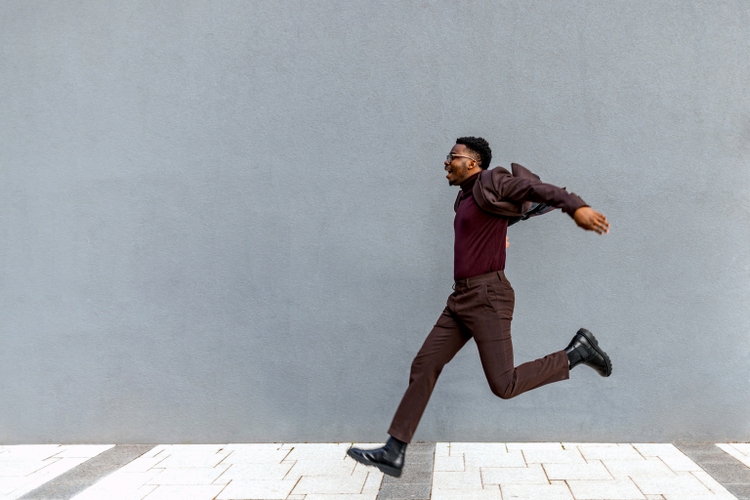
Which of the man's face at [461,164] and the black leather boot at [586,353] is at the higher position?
the man's face at [461,164]

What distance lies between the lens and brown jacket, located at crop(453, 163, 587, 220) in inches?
134

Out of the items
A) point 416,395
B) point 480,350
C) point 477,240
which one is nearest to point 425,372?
point 416,395

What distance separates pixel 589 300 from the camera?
180 inches

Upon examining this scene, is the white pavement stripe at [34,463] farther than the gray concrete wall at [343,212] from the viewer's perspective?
No

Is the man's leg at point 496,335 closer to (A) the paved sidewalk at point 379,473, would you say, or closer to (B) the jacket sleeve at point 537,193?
(B) the jacket sleeve at point 537,193

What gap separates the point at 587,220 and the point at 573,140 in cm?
149

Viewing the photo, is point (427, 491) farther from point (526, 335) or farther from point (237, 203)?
point (237, 203)

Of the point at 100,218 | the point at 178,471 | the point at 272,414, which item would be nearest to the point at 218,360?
the point at 272,414

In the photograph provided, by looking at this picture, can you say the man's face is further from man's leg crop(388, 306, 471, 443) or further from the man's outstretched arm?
man's leg crop(388, 306, 471, 443)

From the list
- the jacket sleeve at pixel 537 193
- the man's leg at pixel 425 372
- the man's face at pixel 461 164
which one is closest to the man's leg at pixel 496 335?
the man's leg at pixel 425 372

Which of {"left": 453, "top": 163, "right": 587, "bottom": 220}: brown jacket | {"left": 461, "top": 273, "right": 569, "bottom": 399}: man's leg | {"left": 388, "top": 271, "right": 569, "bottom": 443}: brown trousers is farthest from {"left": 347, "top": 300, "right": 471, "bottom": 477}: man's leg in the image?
{"left": 453, "top": 163, "right": 587, "bottom": 220}: brown jacket

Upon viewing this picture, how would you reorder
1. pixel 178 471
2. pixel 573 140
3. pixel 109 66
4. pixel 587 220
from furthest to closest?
1. pixel 109 66
2. pixel 573 140
3. pixel 178 471
4. pixel 587 220

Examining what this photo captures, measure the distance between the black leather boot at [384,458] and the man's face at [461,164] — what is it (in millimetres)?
1376

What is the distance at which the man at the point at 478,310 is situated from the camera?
3.59 metres
